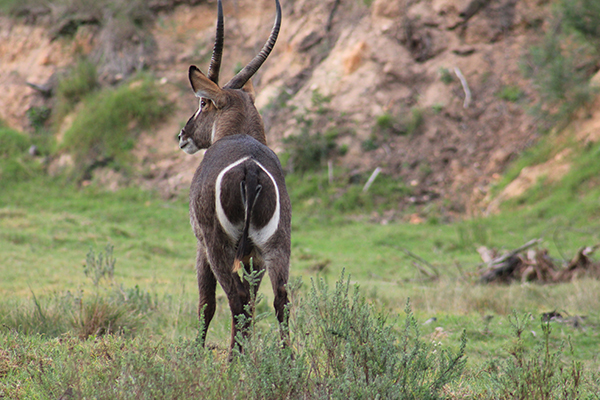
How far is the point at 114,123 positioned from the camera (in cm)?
1864

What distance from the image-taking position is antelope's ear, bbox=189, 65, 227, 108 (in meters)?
4.58

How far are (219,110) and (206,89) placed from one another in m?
0.21

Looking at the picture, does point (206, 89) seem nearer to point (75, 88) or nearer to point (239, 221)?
Result: point (239, 221)

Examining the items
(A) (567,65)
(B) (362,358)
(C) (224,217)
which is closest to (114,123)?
(A) (567,65)

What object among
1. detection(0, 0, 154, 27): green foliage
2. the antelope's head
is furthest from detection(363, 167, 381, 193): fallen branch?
detection(0, 0, 154, 27): green foliage

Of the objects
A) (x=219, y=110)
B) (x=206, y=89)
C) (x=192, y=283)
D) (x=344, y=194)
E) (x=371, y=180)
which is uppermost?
(x=206, y=89)

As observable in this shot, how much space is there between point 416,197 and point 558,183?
3273 mm

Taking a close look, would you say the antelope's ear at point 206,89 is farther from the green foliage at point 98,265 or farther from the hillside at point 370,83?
the hillside at point 370,83

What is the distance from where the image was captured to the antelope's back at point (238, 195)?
3.60 metres

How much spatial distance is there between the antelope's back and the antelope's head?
74cm

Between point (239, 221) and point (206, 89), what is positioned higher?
point (206, 89)

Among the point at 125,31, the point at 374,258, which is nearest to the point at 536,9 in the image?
the point at 374,258

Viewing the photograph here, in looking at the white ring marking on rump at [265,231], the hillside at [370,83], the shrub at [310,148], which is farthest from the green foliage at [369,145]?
the white ring marking on rump at [265,231]

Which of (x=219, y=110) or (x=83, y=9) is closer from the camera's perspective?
(x=219, y=110)
